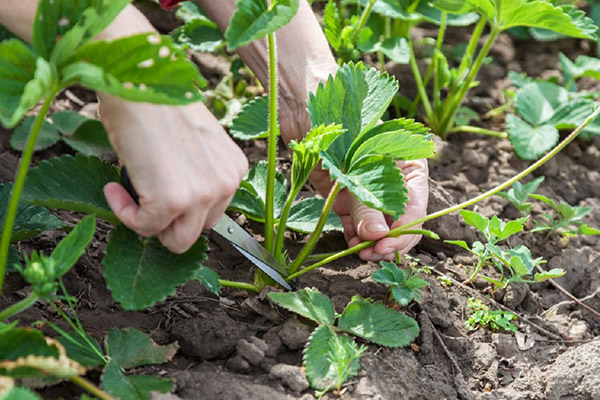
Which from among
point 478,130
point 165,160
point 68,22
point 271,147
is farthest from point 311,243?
point 478,130

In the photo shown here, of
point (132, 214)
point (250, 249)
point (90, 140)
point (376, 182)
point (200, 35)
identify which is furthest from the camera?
point (200, 35)

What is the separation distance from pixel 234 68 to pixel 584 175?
1.17 meters

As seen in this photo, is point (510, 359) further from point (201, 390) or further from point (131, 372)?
point (131, 372)

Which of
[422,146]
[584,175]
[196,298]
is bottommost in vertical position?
[584,175]

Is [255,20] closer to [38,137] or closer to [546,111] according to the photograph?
[38,137]

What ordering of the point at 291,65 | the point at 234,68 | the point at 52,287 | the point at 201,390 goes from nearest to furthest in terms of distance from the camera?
the point at 52,287 → the point at 201,390 → the point at 291,65 → the point at 234,68

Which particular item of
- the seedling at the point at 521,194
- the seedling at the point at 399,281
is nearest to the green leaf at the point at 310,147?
the seedling at the point at 399,281

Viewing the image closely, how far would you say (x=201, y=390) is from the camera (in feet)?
4.43

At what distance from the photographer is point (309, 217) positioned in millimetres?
1807

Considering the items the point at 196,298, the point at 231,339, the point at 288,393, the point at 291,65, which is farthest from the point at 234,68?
the point at 288,393

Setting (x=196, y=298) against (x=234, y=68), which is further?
(x=234, y=68)

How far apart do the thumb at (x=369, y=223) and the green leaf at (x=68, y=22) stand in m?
0.74

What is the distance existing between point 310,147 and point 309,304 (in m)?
0.32

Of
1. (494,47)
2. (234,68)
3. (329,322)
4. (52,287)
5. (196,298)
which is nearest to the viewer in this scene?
(52,287)
